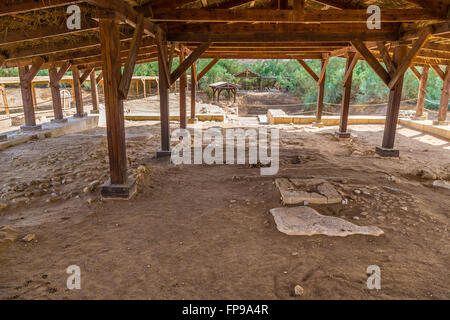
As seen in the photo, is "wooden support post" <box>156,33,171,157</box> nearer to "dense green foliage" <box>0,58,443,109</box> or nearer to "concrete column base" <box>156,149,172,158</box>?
"concrete column base" <box>156,149,172,158</box>

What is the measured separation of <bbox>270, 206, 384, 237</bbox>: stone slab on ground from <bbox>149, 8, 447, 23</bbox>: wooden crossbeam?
3888mm

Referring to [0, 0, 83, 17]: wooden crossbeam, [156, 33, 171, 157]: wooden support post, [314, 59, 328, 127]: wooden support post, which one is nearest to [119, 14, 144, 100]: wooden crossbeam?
[0, 0, 83, 17]: wooden crossbeam

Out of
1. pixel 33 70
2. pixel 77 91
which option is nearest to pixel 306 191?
pixel 33 70

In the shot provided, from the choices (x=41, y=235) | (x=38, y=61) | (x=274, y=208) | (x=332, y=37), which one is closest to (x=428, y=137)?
(x=332, y=37)

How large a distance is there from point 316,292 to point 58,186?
4.79 m

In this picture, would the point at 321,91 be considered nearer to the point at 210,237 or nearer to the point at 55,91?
the point at 210,237

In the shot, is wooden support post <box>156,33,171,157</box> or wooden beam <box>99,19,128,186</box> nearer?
wooden beam <box>99,19,128,186</box>

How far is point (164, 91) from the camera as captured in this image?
710cm

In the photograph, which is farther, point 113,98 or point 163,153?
point 163,153

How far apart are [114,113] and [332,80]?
3115cm

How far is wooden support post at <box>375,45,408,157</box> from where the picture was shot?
7.20 metres

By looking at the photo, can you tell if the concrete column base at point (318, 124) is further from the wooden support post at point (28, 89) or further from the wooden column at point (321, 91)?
the wooden support post at point (28, 89)

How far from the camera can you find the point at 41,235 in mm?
3652

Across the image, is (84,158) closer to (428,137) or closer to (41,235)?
(41,235)
